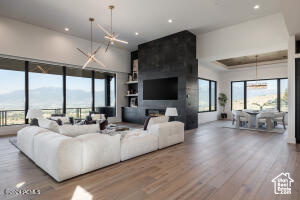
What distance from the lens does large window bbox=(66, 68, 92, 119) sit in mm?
7281

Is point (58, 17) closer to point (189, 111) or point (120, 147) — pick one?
point (120, 147)

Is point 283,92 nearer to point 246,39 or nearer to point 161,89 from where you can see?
point 246,39

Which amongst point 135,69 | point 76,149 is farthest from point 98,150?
point 135,69

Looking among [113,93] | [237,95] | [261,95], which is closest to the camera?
[113,93]

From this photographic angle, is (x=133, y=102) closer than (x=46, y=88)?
No

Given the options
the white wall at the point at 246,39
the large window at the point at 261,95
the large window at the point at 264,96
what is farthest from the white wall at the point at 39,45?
the large window at the point at 264,96

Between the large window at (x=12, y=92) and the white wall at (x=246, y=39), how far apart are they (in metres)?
7.20

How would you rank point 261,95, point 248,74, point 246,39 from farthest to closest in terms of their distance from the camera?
1. point 248,74
2. point 261,95
3. point 246,39

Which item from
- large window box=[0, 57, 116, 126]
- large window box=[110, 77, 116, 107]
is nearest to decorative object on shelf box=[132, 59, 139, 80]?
large window box=[110, 77, 116, 107]

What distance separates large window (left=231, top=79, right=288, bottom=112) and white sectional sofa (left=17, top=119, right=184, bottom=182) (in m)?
7.22

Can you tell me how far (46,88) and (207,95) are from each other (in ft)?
26.3

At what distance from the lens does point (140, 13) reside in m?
5.20

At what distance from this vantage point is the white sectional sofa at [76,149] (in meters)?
2.43

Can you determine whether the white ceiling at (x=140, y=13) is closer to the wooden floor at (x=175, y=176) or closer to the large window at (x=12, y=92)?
the large window at (x=12, y=92)
